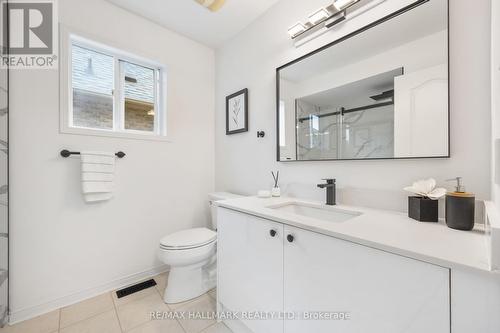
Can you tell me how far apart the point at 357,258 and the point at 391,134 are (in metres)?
0.75

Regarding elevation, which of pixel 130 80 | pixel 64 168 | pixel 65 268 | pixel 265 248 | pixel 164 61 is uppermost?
pixel 164 61

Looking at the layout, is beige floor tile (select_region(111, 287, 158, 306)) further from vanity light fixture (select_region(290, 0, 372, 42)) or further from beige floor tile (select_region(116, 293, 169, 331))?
vanity light fixture (select_region(290, 0, 372, 42))

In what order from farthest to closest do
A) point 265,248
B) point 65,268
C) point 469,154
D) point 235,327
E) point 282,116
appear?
1. point 282,116
2. point 65,268
3. point 235,327
4. point 265,248
5. point 469,154

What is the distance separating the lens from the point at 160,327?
132 cm

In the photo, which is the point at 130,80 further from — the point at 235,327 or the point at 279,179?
Result: the point at 235,327

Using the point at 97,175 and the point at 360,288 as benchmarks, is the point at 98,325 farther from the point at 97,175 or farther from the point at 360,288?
the point at 360,288

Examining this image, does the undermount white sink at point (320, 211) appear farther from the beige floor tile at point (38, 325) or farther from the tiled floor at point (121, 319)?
the beige floor tile at point (38, 325)


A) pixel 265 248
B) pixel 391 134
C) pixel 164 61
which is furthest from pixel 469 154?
pixel 164 61

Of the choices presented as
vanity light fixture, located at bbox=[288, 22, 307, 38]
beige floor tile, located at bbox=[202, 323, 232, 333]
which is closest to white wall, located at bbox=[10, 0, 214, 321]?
beige floor tile, located at bbox=[202, 323, 232, 333]

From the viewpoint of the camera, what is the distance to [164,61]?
2.04m

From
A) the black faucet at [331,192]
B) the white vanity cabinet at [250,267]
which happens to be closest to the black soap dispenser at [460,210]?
the black faucet at [331,192]

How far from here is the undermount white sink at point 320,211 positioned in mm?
1185

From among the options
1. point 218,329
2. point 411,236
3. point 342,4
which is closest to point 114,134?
point 218,329

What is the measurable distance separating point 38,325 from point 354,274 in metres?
1.98
